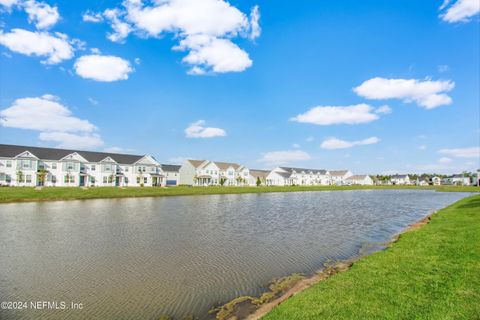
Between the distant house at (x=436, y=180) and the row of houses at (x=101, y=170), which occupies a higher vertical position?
the row of houses at (x=101, y=170)

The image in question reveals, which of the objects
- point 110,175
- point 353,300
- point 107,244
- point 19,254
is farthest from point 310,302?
point 110,175

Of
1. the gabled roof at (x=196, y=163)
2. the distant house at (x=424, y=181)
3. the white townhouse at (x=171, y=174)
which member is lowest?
the distant house at (x=424, y=181)

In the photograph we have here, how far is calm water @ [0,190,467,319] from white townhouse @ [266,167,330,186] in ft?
299

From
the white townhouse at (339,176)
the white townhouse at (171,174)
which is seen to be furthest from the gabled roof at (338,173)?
the white townhouse at (171,174)

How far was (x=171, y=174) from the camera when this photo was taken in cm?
8725

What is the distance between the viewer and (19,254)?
40.1ft

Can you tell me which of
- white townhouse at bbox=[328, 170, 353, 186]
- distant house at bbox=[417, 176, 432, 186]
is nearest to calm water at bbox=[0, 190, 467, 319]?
white townhouse at bbox=[328, 170, 353, 186]

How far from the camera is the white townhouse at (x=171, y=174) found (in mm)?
85988

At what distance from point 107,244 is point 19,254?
3.59 metres

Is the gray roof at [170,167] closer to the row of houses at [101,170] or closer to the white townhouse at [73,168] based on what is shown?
the row of houses at [101,170]

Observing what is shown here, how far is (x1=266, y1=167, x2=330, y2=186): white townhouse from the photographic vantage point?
371 feet

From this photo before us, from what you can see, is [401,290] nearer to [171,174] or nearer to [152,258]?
[152,258]

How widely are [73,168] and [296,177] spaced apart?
86758 millimetres

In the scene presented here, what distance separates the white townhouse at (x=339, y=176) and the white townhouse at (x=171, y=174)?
277 ft
